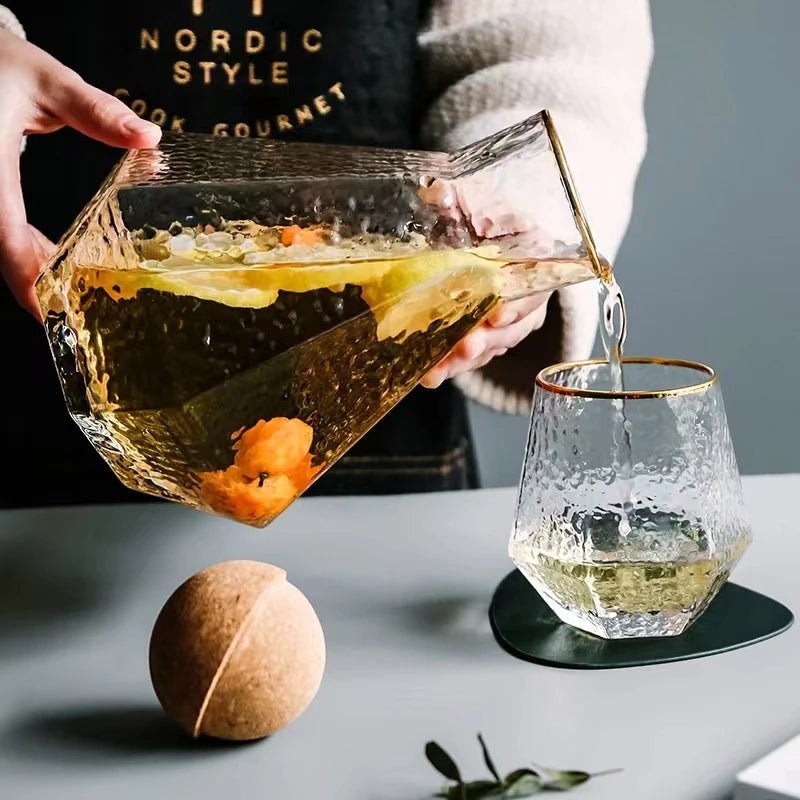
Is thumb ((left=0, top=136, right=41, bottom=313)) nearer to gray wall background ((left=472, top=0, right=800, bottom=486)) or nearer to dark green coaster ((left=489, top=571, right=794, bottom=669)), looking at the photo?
dark green coaster ((left=489, top=571, right=794, bottom=669))

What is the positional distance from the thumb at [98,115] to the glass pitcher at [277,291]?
0.13 feet

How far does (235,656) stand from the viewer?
516 mm

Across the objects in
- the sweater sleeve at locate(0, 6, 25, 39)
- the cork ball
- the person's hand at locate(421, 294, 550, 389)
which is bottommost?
the cork ball

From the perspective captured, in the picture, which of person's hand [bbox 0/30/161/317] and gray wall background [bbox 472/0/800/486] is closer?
person's hand [bbox 0/30/161/317]

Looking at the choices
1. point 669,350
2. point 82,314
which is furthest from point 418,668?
point 669,350

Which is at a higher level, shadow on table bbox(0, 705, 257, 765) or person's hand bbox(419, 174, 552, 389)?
person's hand bbox(419, 174, 552, 389)

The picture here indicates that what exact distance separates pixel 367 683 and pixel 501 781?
11 centimetres

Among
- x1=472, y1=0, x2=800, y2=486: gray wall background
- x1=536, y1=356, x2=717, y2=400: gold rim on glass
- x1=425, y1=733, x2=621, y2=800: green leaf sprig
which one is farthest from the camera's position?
x1=472, y1=0, x2=800, y2=486: gray wall background

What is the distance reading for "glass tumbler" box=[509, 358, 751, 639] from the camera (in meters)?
0.61

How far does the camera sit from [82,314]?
21.9 inches

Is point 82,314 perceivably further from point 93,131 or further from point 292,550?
point 292,550

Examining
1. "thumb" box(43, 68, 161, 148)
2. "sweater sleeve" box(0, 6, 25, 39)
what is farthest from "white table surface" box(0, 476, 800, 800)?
"sweater sleeve" box(0, 6, 25, 39)

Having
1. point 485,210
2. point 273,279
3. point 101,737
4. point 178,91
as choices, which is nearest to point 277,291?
point 273,279

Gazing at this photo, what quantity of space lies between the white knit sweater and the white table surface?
0.28 meters
